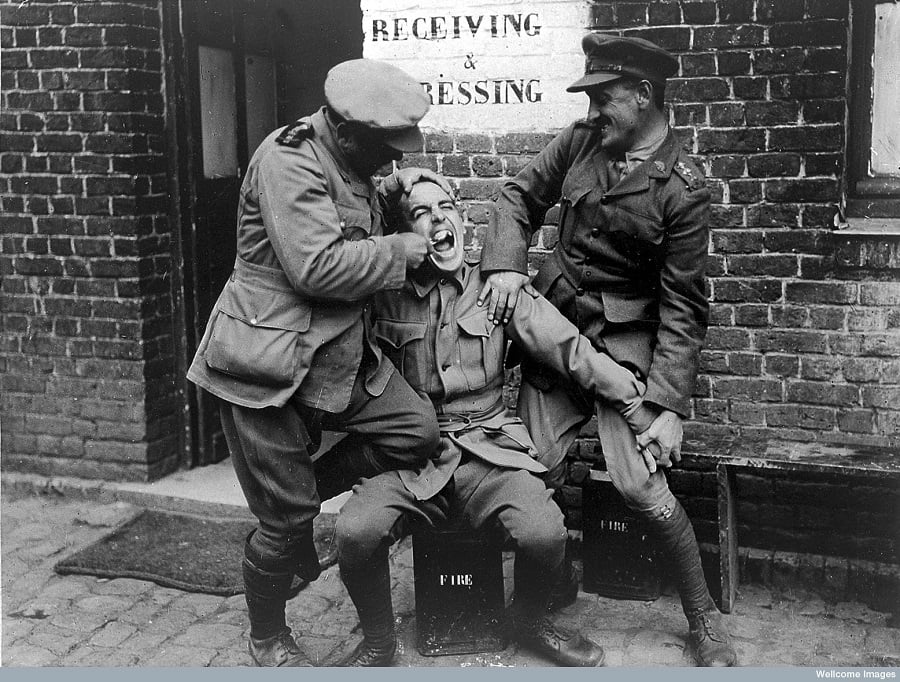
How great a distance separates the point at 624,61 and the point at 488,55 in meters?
1.11

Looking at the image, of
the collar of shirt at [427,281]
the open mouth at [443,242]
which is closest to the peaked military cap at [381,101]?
the open mouth at [443,242]

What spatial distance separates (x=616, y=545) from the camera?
4348 millimetres

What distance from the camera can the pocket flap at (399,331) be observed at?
12.4ft

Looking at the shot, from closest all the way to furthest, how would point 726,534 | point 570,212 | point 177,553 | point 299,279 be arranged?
point 299,279
point 570,212
point 726,534
point 177,553

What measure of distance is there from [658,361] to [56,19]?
3624 mm

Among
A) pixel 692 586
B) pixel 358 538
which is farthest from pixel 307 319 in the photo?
pixel 692 586

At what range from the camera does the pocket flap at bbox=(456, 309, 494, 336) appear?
149 inches

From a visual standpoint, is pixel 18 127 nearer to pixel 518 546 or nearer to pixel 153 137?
pixel 153 137

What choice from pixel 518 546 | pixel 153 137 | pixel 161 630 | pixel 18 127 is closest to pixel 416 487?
pixel 518 546

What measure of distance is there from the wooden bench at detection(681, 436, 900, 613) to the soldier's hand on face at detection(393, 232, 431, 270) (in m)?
1.41

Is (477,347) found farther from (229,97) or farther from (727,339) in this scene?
(229,97)

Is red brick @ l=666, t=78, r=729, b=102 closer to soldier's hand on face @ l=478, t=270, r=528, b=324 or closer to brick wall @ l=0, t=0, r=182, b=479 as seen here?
soldier's hand on face @ l=478, t=270, r=528, b=324

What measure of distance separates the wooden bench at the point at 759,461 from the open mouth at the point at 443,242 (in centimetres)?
130

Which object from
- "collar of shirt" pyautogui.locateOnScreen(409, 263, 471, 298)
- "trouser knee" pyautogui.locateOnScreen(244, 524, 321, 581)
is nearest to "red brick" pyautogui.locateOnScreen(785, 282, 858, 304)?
"collar of shirt" pyautogui.locateOnScreen(409, 263, 471, 298)
